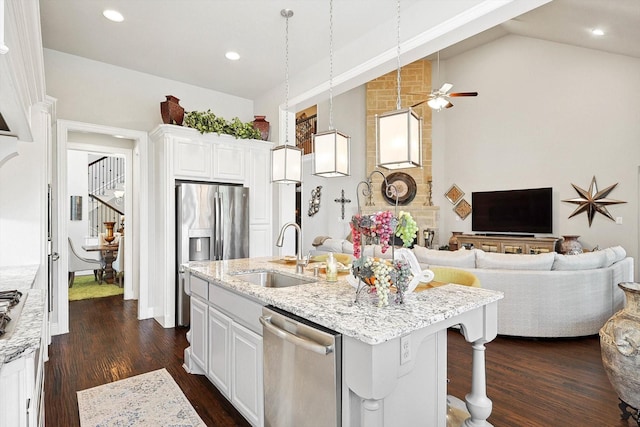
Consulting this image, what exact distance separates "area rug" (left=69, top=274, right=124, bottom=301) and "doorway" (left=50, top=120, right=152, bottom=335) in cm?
72

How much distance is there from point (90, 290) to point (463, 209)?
25.2ft

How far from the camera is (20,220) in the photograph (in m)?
2.73

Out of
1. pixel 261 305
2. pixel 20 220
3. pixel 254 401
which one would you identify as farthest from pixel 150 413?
pixel 20 220

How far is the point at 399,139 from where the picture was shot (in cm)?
192

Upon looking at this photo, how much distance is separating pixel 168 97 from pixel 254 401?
374cm

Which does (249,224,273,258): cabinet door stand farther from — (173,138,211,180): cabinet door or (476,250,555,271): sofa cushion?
(476,250,555,271): sofa cushion

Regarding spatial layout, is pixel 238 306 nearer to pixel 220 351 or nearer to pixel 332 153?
pixel 220 351

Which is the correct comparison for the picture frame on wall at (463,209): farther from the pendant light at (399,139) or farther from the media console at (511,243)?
the pendant light at (399,139)

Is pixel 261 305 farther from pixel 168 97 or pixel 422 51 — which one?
pixel 168 97

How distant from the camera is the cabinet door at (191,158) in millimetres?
4227

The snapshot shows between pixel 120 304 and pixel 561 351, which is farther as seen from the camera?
pixel 120 304

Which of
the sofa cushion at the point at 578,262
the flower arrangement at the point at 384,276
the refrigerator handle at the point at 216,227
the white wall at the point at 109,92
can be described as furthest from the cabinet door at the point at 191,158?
the sofa cushion at the point at 578,262

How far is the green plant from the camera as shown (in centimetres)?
434

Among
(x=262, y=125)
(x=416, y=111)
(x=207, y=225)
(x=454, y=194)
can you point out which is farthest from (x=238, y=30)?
(x=454, y=194)
